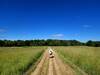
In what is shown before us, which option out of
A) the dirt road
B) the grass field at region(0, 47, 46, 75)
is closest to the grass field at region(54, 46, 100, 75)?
the dirt road

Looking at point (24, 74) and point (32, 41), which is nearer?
point (24, 74)

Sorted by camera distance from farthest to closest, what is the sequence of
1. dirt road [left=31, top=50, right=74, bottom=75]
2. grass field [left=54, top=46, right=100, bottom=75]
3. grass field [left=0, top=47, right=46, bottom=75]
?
1. grass field [left=54, top=46, right=100, bottom=75]
2. dirt road [left=31, top=50, right=74, bottom=75]
3. grass field [left=0, top=47, right=46, bottom=75]

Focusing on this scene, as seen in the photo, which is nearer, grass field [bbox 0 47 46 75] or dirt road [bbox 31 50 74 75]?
grass field [bbox 0 47 46 75]

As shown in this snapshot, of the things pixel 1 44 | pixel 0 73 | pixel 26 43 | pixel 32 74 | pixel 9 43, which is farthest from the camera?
pixel 26 43

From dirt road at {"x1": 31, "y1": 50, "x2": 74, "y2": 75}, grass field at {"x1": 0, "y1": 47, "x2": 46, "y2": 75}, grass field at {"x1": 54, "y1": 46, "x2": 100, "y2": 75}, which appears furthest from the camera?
grass field at {"x1": 54, "y1": 46, "x2": 100, "y2": 75}

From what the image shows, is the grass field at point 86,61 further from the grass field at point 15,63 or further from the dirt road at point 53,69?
the grass field at point 15,63

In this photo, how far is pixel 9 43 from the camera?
17500 centimetres

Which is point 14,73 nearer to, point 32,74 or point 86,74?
point 32,74

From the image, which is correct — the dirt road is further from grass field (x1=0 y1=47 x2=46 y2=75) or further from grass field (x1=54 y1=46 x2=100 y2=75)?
grass field (x1=54 y1=46 x2=100 y2=75)

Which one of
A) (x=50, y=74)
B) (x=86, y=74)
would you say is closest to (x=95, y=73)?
(x=86, y=74)

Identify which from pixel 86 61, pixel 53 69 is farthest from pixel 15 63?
pixel 86 61

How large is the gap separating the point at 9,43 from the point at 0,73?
162 m

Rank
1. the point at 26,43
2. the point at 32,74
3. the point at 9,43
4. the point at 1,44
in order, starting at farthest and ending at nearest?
the point at 26,43 < the point at 9,43 < the point at 1,44 < the point at 32,74

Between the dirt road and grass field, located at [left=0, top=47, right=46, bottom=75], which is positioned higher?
grass field, located at [left=0, top=47, right=46, bottom=75]
